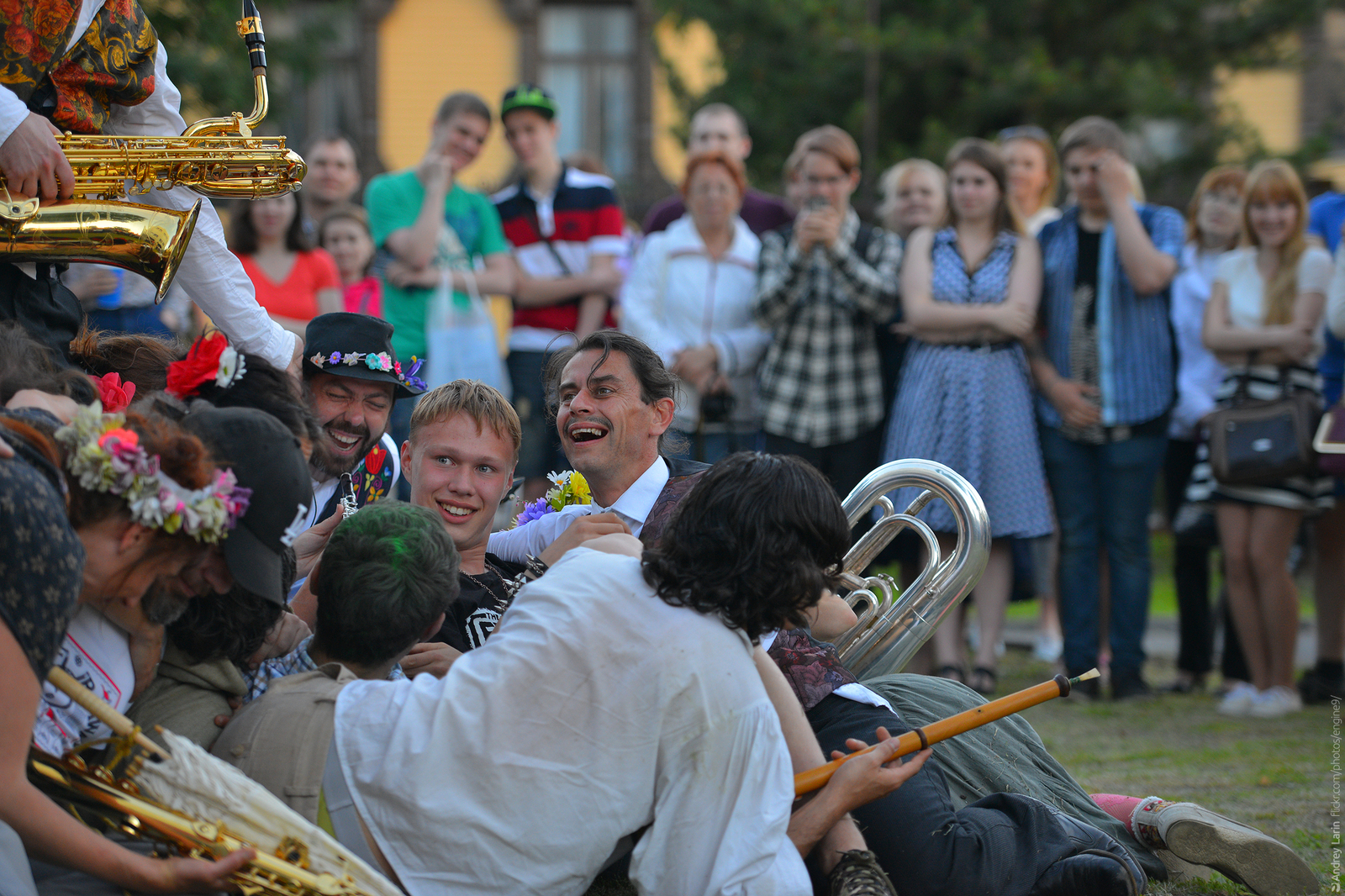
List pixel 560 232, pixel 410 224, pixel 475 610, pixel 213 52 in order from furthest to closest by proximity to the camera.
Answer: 1. pixel 213 52
2. pixel 560 232
3. pixel 410 224
4. pixel 475 610

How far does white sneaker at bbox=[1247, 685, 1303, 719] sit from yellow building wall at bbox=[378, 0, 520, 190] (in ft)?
49.6

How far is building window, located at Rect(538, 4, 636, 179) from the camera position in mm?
19578

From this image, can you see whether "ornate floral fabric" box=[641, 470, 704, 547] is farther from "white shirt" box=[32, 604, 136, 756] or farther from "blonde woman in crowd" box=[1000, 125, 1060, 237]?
"blonde woman in crowd" box=[1000, 125, 1060, 237]

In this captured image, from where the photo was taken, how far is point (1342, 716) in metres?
6.00

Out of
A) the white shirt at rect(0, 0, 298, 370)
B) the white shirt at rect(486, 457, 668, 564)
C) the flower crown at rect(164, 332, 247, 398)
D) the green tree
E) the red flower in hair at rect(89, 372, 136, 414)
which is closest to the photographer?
the flower crown at rect(164, 332, 247, 398)

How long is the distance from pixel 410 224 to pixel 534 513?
117 inches

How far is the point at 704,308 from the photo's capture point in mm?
6473

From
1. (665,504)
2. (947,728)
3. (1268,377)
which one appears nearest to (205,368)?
(665,504)

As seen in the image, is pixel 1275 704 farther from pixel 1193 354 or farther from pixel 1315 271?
pixel 1315 271

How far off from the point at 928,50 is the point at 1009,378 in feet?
30.7

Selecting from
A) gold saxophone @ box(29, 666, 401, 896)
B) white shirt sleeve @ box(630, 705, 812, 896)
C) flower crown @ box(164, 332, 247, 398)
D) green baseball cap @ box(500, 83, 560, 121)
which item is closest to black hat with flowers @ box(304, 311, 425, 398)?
flower crown @ box(164, 332, 247, 398)

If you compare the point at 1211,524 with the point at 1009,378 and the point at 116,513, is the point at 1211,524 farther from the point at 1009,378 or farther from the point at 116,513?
the point at 116,513

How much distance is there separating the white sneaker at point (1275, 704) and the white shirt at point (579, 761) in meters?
4.06

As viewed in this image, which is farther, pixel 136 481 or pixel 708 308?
pixel 708 308
